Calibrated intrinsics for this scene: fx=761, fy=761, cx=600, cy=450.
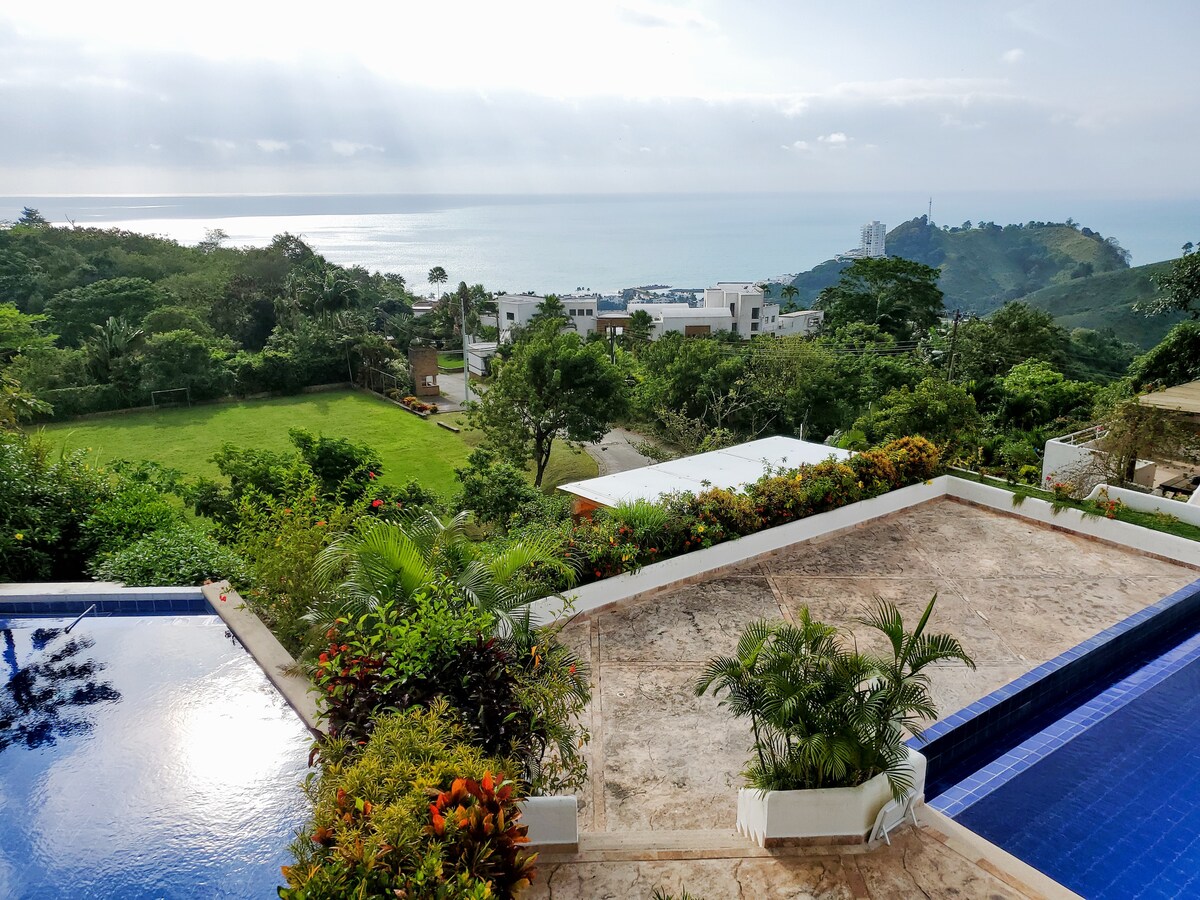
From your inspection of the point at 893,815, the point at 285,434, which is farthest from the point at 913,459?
the point at 285,434

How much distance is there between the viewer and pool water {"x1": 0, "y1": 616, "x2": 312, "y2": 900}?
366cm

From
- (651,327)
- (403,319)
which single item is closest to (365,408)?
(403,319)

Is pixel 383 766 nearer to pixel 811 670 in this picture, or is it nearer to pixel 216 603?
pixel 811 670

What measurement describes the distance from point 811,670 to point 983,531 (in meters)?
5.99

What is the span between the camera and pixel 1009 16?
18.1m

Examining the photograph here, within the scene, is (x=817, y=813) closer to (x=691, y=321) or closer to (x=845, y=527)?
(x=845, y=527)

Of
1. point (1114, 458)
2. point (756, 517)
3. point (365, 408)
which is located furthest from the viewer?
point (365, 408)

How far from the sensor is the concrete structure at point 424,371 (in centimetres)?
3412

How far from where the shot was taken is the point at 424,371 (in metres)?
34.1

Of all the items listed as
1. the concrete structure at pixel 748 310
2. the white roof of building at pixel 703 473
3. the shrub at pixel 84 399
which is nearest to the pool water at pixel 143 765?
the white roof of building at pixel 703 473

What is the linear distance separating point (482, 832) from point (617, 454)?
23789 millimetres

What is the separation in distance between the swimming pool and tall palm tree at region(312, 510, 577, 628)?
2676mm

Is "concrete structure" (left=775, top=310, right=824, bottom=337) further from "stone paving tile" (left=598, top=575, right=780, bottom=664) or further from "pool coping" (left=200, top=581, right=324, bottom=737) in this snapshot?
"pool coping" (left=200, top=581, right=324, bottom=737)

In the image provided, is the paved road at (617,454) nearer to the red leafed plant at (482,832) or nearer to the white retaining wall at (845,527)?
the white retaining wall at (845,527)
